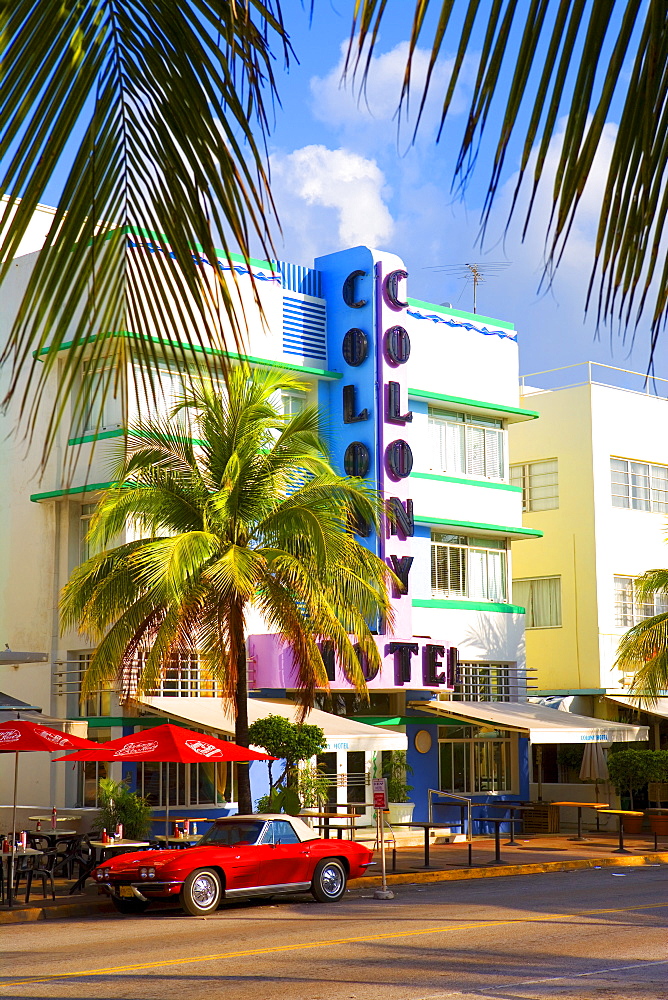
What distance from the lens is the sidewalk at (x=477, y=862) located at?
19363 mm

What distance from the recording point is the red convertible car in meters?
17.8

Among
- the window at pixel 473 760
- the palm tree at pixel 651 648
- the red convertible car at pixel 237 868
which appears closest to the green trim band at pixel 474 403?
the palm tree at pixel 651 648

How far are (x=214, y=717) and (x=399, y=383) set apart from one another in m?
9.81

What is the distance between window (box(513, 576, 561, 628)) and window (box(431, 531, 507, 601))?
4.49 metres

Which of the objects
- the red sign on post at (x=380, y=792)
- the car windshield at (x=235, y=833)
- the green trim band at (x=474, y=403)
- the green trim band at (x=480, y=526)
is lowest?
the car windshield at (x=235, y=833)

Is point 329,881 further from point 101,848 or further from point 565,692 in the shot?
point 565,692

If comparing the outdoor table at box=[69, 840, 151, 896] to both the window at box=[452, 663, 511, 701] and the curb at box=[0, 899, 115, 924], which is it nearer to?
the curb at box=[0, 899, 115, 924]

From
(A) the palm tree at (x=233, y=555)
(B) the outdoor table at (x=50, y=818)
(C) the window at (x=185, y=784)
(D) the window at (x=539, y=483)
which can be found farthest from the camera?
(D) the window at (x=539, y=483)

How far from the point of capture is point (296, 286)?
31562mm

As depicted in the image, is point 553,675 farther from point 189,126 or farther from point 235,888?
point 189,126

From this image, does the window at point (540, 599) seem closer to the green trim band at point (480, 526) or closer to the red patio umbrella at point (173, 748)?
the green trim band at point (480, 526)

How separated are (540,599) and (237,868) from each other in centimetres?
2326

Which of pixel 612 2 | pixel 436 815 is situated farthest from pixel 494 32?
pixel 436 815

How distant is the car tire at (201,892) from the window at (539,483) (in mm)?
24021
